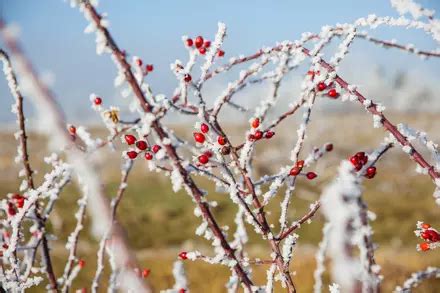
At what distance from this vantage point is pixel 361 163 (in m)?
1.17

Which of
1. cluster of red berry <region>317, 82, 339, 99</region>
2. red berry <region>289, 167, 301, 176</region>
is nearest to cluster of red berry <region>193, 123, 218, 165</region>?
red berry <region>289, 167, 301, 176</region>

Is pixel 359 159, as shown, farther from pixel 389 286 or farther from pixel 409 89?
pixel 409 89

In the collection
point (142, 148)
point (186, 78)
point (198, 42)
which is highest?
point (198, 42)

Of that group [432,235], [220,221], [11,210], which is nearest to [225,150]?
[432,235]

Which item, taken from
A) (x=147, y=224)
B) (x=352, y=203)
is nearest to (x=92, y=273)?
(x=352, y=203)

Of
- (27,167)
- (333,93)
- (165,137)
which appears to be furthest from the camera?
(27,167)

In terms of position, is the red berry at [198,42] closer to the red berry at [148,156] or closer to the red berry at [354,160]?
the red berry at [148,156]

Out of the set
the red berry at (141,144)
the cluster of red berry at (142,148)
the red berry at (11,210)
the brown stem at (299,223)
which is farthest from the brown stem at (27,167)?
the brown stem at (299,223)

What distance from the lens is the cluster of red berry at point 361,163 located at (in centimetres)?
114

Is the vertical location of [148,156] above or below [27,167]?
below

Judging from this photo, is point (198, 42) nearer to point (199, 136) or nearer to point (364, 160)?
point (199, 136)

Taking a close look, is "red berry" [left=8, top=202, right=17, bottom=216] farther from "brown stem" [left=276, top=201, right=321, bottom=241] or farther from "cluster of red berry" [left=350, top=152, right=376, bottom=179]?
"cluster of red berry" [left=350, top=152, right=376, bottom=179]

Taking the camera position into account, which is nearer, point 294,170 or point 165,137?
point 165,137

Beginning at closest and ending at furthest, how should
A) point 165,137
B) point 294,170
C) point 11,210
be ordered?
point 165,137
point 294,170
point 11,210
